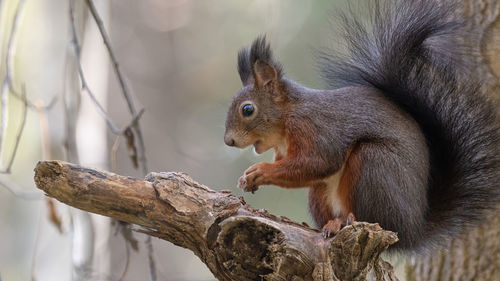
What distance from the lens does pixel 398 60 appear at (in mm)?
2219

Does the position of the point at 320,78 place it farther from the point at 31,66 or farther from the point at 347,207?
the point at 31,66

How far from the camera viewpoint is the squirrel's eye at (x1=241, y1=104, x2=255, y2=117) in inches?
90.5

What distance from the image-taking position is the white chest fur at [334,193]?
2.11 metres

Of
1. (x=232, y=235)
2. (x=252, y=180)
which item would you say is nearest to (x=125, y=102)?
(x=252, y=180)

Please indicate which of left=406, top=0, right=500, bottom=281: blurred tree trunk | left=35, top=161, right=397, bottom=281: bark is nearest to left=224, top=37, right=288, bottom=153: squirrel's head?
left=35, top=161, right=397, bottom=281: bark

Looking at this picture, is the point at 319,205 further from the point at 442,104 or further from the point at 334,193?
the point at 442,104

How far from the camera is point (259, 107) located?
2309 millimetres

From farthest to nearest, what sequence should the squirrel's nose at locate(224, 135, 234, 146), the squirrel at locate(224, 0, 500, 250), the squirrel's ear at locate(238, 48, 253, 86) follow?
1. the squirrel's ear at locate(238, 48, 253, 86)
2. the squirrel's nose at locate(224, 135, 234, 146)
3. the squirrel at locate(224, 0, 500, 250)

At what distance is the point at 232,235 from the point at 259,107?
30.2 inches

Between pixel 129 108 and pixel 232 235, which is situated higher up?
pixel 129 108

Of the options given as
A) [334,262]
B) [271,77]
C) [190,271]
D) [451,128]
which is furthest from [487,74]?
[190,271]

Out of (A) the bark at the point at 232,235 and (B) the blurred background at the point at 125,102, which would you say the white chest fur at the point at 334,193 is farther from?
(B) the blurred background at the point at 125,102

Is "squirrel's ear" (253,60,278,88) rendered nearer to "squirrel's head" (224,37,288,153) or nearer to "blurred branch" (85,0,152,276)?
"squirrel's head" (224,37,288,153)

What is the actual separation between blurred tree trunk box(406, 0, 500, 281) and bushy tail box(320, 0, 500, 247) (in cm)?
29
